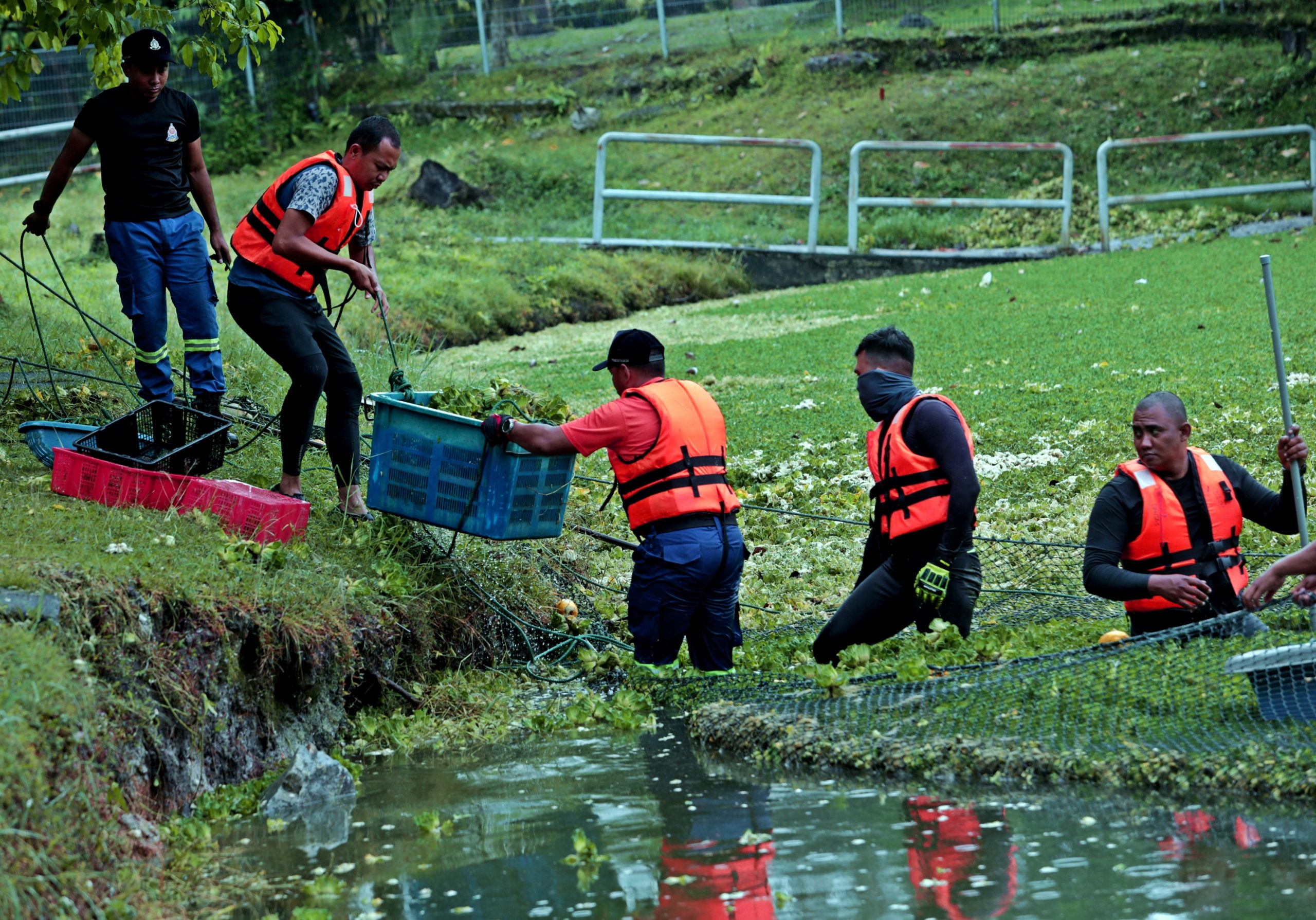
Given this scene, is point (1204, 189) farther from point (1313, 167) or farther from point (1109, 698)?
point (1109, 698)

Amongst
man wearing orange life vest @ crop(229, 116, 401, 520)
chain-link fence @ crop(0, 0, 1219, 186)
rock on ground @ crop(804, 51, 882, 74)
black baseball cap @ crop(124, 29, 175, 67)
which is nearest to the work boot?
man wearing orange life vest @ crop(229, 116, 401, 520)

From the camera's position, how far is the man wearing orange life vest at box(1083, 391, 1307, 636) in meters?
5.96

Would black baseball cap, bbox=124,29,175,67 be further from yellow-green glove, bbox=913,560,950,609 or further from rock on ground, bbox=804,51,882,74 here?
rock on ground, bbox=804,51,882,74

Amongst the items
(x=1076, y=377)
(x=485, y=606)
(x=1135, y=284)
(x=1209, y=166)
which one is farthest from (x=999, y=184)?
(x=485, y=606)


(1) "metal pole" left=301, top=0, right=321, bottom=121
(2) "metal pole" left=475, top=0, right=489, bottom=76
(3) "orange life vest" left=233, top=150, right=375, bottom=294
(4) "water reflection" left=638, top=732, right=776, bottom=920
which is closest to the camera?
(4) "water reflection" left=638, top=732, right=776, bottom=920

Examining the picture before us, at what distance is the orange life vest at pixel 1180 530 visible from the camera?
5.98 m

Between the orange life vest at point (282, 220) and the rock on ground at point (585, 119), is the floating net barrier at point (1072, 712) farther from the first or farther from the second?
the rock on ground at point (585, 119)

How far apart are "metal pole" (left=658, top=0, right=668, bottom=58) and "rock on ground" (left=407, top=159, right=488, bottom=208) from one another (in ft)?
21.5

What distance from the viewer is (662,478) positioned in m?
6.34

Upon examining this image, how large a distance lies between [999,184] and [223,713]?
655 inches

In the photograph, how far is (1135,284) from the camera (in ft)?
48.4

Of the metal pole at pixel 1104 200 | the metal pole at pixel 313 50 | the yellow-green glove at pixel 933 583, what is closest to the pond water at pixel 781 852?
the yellow-green glove at pixel 933 583

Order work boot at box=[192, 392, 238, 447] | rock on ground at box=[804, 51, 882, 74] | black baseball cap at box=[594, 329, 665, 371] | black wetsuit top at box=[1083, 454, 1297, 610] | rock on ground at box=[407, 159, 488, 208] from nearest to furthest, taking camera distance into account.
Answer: black wetsuit top at box=[1083, 454, 1297, 610]
black baseball cap at box=[594, 329, 665, 371]
work boot at box=[192, 392, 238, 447]
rock on ground at box=[407, 159, 488, 208]
rock on ground at box=[804, 51, 882, 74]

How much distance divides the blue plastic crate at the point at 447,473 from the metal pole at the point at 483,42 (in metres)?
19.4
